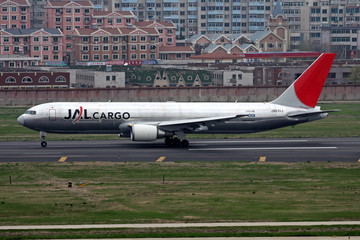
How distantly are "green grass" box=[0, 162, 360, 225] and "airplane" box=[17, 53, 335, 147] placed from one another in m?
8.29

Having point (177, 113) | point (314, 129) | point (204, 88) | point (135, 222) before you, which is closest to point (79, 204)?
point (135, 222)

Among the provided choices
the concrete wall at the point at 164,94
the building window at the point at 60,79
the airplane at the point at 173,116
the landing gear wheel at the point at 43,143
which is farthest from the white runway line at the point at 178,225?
the building window at the point at 60,79

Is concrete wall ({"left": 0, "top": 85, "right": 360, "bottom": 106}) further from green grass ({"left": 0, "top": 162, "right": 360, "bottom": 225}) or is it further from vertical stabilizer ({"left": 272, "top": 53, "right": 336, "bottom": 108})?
green grass ({"left": 0, "top": 162, "right": 360, "bottom": 225})

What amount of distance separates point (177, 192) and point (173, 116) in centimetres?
1964

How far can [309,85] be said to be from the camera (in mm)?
64562

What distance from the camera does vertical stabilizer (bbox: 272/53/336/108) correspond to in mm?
64375

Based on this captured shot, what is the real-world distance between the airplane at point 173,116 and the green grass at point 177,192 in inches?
326

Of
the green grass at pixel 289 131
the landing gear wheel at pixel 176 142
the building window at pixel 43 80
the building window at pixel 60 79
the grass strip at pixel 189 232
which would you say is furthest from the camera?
the building window at pixel 60 79

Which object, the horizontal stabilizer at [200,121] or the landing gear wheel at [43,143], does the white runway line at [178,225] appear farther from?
the landing gear wheel at [43,143]

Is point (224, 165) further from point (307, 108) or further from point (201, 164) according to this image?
point (307, 108)

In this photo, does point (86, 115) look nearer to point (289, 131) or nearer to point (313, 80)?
point (313, 80)

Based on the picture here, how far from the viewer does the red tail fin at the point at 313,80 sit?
A: 64312mm

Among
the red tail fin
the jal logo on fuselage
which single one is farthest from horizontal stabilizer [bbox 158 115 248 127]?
the red tail fin

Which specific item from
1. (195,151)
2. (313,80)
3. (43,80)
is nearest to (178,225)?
(195,151)
